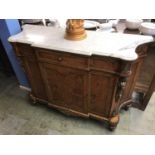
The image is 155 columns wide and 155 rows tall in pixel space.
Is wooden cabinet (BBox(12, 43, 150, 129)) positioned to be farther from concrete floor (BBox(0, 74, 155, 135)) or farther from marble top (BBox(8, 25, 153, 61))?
concrete floor (BBox(0, 74, 155, 135))

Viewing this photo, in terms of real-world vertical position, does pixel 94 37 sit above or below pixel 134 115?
above

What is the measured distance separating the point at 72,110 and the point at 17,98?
0.87 meters

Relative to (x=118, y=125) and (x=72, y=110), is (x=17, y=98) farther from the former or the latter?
(x=118, y=125)

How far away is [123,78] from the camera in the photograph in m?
1.05

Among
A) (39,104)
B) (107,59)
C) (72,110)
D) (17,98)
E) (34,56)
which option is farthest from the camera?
(17,98)

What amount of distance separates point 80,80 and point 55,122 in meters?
0.68

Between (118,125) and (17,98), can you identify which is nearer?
(118,125)

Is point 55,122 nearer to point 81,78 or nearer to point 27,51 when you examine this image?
point 81,78

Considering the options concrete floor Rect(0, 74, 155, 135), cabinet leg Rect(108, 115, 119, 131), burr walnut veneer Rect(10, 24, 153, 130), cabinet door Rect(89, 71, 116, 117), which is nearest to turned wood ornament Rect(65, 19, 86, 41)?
burr walnut veneer Rect(10, 24, 153, 130)

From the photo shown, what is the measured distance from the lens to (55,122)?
1.61 m

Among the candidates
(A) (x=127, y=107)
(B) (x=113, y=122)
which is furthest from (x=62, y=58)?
(A) (x=127, y=107)

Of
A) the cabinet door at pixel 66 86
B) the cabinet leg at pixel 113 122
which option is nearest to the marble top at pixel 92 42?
the cabinet door at pixel 66 86
